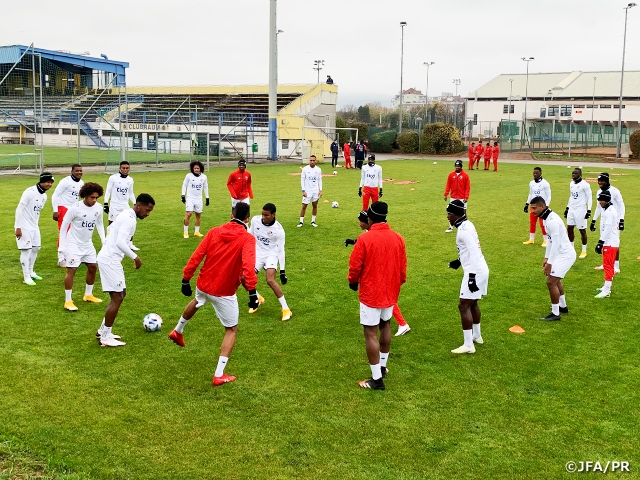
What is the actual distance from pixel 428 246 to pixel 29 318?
9.83 metres

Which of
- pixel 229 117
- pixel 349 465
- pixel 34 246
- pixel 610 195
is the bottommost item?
pixel 349 465

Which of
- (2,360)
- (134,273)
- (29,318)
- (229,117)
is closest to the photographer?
(2,360)

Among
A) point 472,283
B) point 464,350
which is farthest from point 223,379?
point 472,283

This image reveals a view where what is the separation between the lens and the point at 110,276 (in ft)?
28.0

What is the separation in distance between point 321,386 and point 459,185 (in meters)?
12.2

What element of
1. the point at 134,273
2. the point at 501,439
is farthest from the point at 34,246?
the point at 501,439

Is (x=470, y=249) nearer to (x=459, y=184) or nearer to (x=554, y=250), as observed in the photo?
(x=554, y=250)

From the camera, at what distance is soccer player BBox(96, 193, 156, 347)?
8.52 metres

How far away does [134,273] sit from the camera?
41.9 feet

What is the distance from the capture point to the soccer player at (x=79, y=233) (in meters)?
9.94

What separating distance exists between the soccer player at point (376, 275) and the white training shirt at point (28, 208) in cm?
708

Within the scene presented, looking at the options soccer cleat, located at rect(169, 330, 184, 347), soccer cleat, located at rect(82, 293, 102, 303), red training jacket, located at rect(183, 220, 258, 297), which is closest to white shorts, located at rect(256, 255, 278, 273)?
soccer cleat, located at rect(169, 330, 184, 347)

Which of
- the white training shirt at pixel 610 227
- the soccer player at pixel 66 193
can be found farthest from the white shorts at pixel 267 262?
the white training shirt at pixel 610 227

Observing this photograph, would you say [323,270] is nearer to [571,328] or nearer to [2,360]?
[571,328]
